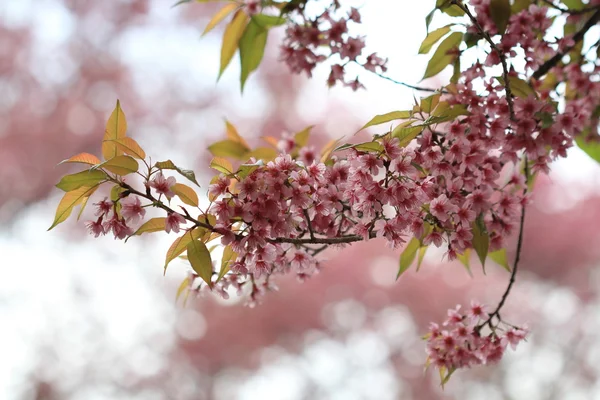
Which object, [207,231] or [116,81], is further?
[116,81]

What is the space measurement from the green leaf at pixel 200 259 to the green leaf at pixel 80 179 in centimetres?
8

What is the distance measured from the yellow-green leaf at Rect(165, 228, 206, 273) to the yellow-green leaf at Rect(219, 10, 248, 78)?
391 mm

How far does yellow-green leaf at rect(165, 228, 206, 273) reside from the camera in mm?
461

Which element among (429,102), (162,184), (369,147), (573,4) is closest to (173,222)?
(162,184)

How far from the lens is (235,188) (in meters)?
0.45

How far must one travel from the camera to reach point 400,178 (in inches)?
18.0

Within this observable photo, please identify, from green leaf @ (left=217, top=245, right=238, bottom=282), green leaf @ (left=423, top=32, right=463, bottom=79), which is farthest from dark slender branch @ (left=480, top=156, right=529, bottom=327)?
green leaf @ (left=217, top=245, right=238, bottom=282)

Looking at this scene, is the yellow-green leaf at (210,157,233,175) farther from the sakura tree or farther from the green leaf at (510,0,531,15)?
the green leaf at (510,0,531,15)

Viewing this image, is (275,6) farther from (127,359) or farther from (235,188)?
(127,359)

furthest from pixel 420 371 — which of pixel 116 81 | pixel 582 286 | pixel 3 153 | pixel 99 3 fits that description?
pixel 99 3

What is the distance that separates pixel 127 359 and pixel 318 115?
5.71 feet

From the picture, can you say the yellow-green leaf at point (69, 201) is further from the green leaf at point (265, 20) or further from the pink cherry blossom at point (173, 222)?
the green leaf at point (265, 20)

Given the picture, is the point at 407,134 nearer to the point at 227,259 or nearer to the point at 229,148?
the point at 227,259

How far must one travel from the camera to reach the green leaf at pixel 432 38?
676mm
